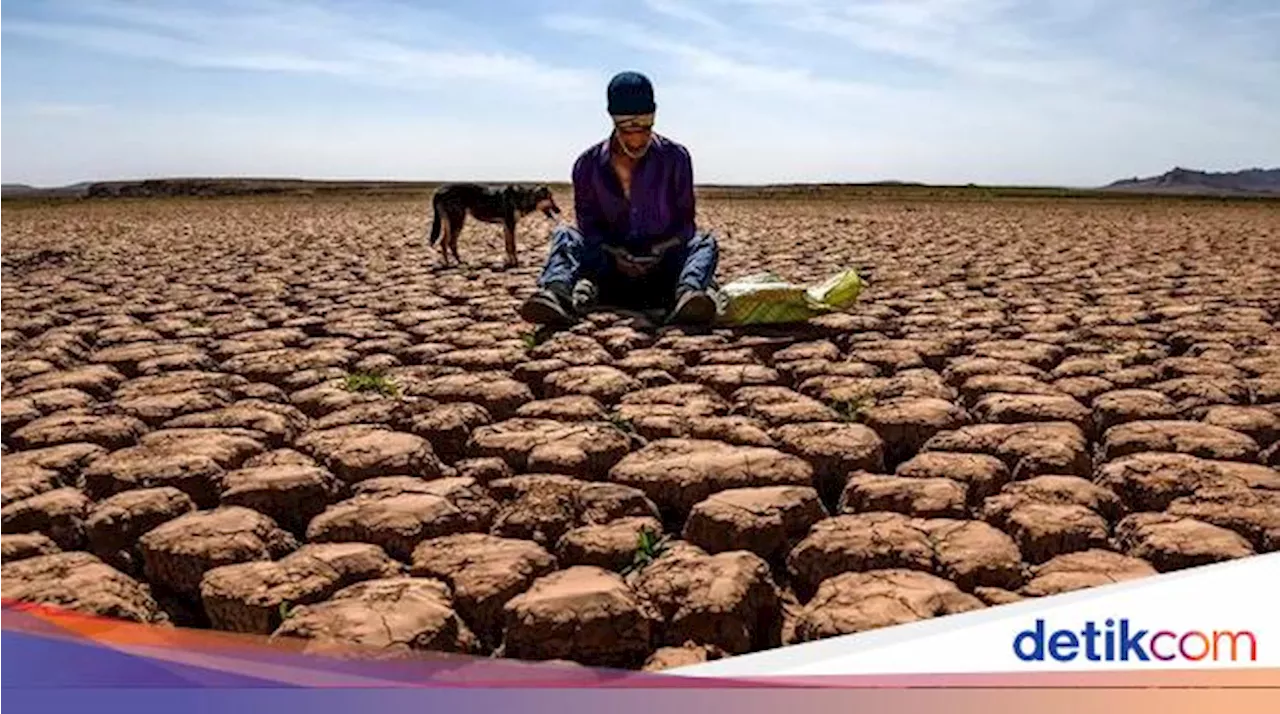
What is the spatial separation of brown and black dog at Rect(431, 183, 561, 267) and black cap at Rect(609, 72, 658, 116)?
325cm

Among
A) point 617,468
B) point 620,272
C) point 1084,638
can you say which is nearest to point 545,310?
point 620,272

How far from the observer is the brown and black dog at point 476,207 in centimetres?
765

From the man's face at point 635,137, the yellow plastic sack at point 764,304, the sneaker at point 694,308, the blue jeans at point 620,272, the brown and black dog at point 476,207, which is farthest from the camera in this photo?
the brown and black dog at point 476,207

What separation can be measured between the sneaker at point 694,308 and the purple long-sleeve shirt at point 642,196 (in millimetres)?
531

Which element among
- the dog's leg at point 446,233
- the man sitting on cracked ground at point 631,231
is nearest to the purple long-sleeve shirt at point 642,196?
the man sitting on cracked ground at point 631,231

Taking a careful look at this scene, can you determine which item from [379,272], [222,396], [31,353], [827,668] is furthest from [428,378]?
[379,272]

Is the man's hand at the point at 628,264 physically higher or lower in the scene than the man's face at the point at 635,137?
lower

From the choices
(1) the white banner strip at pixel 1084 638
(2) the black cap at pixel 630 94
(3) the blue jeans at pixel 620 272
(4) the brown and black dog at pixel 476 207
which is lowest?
(1) the white banner strip at pixel 1084 638

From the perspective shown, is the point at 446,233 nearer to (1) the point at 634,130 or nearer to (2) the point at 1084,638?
(1) the point at 634,130

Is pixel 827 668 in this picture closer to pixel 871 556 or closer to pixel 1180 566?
pixel 871 556

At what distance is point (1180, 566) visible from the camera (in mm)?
1939

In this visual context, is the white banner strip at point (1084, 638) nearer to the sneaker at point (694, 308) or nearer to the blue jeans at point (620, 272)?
the sneaker at point (694, 308)

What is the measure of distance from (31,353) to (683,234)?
249 cm

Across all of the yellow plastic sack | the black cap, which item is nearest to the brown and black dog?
the black cap
